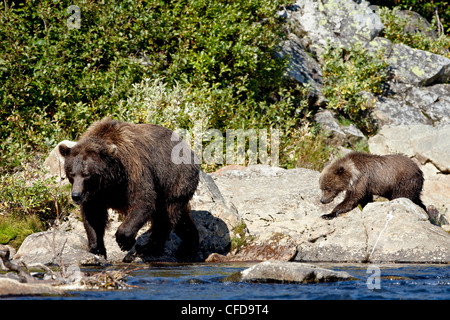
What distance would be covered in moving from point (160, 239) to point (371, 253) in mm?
2968

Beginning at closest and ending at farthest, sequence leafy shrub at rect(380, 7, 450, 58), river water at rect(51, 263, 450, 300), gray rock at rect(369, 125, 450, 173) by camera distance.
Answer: river water at rect(51, 263, 450, 300) < gray rock at rect(369, 125, 450, 173) < leafy shrub at rect(380, 7, 450, 58)

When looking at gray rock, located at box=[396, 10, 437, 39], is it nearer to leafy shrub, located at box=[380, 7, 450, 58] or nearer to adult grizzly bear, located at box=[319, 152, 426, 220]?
leafy shrub, located at box=[380, 7, 450, 58]

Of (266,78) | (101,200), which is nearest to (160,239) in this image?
(101,200)

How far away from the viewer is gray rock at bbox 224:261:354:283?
6.25 meters

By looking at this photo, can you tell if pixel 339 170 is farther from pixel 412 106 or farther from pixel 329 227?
pixel 412 106

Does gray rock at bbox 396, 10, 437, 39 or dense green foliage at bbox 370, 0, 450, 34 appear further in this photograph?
dense green foliage at bbox 370, 0, 450, 34

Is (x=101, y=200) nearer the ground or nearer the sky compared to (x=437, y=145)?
nearer the ground

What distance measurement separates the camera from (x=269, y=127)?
1330 cm

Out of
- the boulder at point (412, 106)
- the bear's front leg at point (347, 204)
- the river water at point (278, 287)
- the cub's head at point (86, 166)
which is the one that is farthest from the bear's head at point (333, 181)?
the boulder at point (412, 106)

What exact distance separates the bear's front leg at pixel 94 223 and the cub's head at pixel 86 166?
468mm

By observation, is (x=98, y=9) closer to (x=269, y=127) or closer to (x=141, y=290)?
(x=269, y=127)

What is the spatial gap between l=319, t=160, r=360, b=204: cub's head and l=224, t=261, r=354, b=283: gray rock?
11.9ft

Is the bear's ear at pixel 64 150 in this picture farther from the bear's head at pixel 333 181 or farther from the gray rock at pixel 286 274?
the bear's head at pixel 333 181

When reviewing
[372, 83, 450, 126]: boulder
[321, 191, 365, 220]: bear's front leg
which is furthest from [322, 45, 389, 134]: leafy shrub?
[321, 191, 365, 220]: bear's front leg
